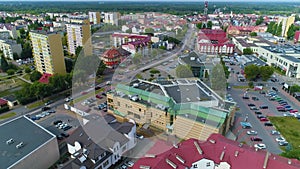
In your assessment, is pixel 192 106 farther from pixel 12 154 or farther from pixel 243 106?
pixel 12 154

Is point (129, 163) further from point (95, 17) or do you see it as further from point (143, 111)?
point (95, 17)

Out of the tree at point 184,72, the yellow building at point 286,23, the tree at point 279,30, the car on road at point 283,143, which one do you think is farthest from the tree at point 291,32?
the car on road at point 283,143

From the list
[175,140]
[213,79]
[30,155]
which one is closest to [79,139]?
[30,155]

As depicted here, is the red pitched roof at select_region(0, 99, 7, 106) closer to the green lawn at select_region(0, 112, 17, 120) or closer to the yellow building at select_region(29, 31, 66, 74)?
the green lawn at select_region(0, 112, 17, 120)

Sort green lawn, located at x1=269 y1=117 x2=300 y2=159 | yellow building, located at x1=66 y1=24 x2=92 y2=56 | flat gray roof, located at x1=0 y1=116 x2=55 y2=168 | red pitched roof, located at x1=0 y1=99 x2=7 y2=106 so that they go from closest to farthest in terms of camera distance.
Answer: flat gray roof, located at x1=0 y1=116 x2=55 y2=168 < green lawn, located at x1=269 y1=117 x2=300 y2=159 < red pitched roof, located at x1=0 y1=99 x2=7 y2=106 < yellow building, located at x1=66 y1=24 x2=92 y2=56

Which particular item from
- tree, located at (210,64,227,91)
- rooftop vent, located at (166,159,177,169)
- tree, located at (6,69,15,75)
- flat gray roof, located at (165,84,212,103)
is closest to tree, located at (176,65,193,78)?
tree, located at (210,64,227,91)

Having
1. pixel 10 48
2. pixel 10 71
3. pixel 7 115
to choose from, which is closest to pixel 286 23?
pixel 10 71
